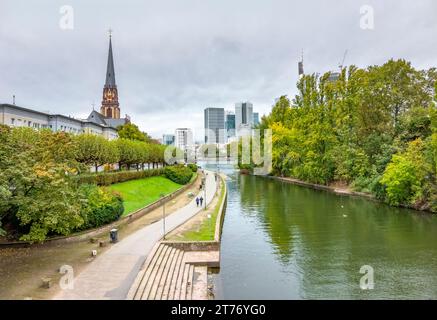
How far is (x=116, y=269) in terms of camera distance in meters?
19.2

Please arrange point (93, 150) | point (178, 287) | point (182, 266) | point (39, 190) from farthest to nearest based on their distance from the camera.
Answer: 1. point (93, 150)
2. point (39, 190)
3. point (182, 266)
4. point (178, 287)

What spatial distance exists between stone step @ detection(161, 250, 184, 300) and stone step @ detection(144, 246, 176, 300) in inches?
15.3

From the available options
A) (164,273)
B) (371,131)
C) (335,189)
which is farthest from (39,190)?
(371,131)

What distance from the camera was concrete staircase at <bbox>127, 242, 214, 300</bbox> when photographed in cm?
1661

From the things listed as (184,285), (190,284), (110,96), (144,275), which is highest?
(110,96)

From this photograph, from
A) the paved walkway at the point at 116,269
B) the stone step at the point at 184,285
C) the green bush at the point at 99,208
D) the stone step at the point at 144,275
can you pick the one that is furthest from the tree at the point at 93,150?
the stone step at the point at 184,285

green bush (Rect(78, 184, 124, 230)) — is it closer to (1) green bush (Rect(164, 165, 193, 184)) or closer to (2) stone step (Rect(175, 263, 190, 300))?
(2) stone step (Rect(175, 263, 190, 300))

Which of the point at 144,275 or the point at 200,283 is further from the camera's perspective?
the point at 200,283

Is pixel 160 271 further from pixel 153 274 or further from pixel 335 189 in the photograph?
pixel 335 189

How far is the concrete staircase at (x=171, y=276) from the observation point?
16.6 m

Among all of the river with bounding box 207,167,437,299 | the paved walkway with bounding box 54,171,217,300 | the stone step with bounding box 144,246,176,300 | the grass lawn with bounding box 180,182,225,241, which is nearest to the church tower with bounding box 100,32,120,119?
the river with bounding box 207,167,437,299

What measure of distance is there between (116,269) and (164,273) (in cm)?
256

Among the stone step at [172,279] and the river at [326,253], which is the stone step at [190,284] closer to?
the stone step at [172,279]

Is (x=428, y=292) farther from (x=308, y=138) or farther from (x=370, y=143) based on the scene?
(x=308, y=138)
